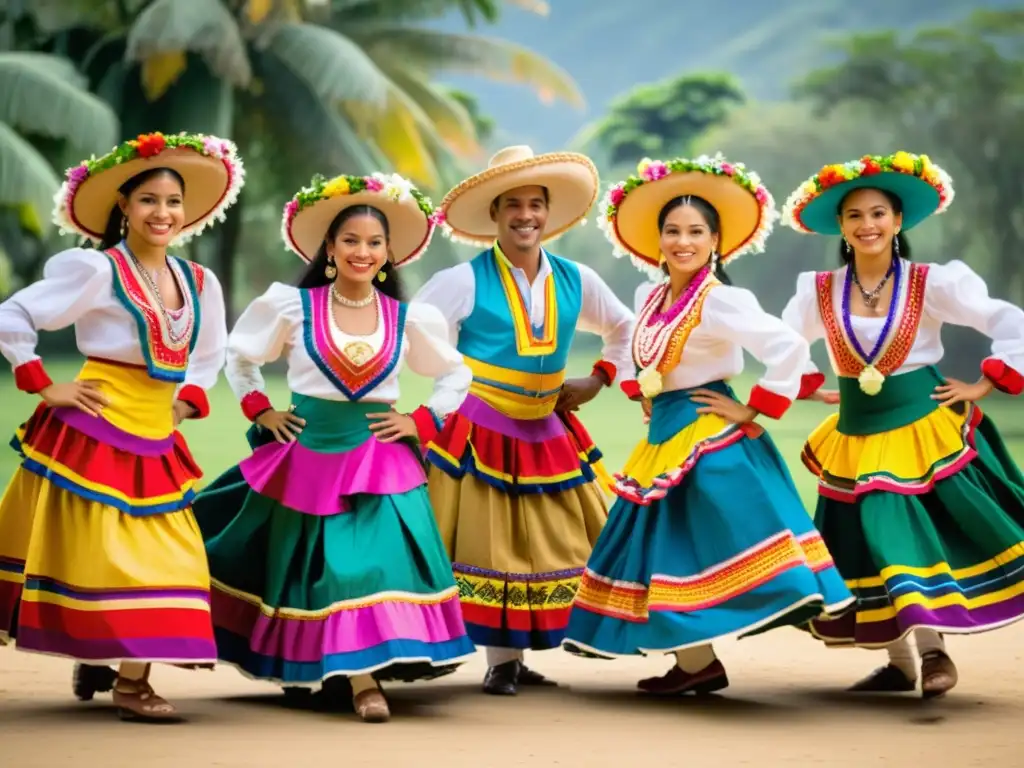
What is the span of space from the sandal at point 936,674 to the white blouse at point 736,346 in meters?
0.95

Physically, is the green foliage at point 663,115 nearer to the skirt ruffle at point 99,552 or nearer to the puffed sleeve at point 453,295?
the puffed sleeve at point 453,295

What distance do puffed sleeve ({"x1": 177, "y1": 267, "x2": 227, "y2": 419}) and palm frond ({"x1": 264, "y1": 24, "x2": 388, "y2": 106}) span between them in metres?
8.68

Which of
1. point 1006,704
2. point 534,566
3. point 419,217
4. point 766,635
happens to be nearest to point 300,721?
point 534,566

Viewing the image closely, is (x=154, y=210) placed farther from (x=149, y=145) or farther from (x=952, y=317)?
(x=952, y=317)

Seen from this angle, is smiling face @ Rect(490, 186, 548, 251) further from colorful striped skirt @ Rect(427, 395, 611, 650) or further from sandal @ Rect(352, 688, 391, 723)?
sandal @ Rect(352, 688, 391, 723)

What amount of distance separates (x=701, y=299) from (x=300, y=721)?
171cm

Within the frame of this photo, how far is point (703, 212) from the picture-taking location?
4910mm

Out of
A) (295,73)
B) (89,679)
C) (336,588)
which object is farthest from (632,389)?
(295,73)

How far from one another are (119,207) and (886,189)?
238cm

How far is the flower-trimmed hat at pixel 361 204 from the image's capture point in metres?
4.70

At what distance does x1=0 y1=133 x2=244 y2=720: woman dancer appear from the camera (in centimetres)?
429

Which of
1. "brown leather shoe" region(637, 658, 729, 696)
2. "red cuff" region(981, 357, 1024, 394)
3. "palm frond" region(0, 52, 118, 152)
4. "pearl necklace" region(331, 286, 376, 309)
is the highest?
"palm frond" region(0, 52, 118, 152)

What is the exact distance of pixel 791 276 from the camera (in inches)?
573

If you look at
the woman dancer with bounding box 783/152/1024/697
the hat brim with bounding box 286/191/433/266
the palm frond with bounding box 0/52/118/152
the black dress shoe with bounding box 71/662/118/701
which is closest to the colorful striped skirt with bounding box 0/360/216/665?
the black dress shoe with bounding box 71/662/118/701
